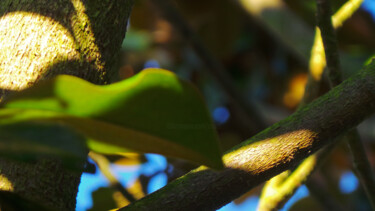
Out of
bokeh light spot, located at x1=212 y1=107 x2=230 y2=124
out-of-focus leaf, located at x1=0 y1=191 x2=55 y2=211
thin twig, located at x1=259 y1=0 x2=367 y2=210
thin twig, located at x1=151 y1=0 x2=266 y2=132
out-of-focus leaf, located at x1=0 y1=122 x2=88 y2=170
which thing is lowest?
out-of-focus leaf, located at x1=0 y1=122 x2=88 y2=170

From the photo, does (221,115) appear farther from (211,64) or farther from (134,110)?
(134,110)

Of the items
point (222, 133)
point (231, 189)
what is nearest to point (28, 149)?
point (231, 189)

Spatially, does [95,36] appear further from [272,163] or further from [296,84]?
[296,84]

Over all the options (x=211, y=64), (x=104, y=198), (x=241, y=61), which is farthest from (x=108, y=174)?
(x=241, y=61)

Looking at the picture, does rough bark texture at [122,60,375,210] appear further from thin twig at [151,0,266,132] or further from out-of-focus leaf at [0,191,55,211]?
thin twig at [151,0,266,132]

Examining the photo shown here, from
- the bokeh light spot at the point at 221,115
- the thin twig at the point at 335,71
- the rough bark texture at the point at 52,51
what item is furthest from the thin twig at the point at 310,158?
the bokeh light spot at the point at 221,115

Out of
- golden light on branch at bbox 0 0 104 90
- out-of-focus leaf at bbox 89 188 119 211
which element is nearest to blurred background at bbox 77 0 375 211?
out-of-focus leaf at bbox 89 188 119 211
